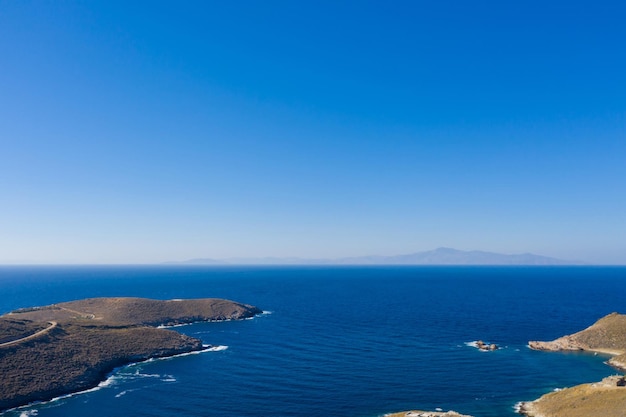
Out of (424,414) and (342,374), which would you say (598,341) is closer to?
(342,374)

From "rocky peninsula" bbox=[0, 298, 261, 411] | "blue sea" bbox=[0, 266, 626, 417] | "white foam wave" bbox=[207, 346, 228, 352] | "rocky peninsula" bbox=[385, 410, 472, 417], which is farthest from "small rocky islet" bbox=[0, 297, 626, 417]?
"blue sea" bbox=[0, 266, 626, 417]

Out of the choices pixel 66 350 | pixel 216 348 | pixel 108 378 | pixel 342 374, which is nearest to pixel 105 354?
pixel 66 350

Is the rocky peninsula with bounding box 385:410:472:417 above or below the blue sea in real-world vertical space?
above

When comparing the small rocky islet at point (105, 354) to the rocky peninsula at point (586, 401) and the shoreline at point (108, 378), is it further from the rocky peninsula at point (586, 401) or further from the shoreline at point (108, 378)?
the shoreline at point (108, 378)

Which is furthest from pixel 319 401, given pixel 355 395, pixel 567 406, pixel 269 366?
pixel 567 406

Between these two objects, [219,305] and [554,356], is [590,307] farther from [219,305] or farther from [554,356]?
[219,305]

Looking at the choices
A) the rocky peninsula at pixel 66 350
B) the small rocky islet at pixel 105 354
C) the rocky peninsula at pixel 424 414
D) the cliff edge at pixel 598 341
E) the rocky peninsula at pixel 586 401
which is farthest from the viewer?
the cliff edge at pixel 598 341

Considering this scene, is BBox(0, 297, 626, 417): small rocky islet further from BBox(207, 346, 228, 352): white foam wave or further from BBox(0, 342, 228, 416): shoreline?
BBox(207, 346, 228, 352): white foam wave

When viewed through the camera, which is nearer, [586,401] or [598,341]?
[586,401]

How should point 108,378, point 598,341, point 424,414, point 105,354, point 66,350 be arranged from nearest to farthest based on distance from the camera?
point 424,414, point 108,378, point 66,350, point 105,354, point 598,341

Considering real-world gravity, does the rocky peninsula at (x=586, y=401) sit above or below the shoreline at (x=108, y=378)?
above

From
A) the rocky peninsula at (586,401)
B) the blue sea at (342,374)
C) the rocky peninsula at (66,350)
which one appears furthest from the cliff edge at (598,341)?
the rocky peninsula at (66,350)
